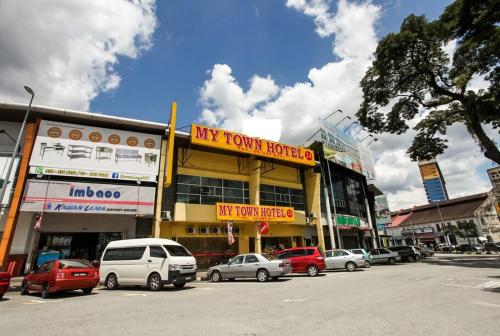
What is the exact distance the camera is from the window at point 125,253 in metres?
12.4

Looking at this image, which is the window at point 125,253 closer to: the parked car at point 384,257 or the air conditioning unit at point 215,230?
the air conditioning unit at point 215,230

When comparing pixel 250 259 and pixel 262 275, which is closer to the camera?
pixel 262 275

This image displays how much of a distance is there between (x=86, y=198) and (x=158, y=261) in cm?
918

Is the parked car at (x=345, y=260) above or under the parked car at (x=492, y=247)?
under

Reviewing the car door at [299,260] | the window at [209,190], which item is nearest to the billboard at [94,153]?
the window at [209,190]

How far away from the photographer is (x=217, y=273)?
15.8 m

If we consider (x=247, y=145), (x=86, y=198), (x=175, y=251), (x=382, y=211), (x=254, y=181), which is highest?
(x=247, y=145)

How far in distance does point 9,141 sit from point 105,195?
7754mm

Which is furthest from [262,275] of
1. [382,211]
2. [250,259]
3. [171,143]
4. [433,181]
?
[433,181]

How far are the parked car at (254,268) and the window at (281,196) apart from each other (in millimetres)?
11694

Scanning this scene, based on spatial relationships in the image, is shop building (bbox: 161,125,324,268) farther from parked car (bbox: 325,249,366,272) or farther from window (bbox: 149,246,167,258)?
window (bbox: 149,246,167,258)

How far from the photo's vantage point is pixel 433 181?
18338cm

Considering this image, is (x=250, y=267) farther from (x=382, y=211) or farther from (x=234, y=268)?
(x=382, y=211)

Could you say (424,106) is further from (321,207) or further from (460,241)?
(460,241)
